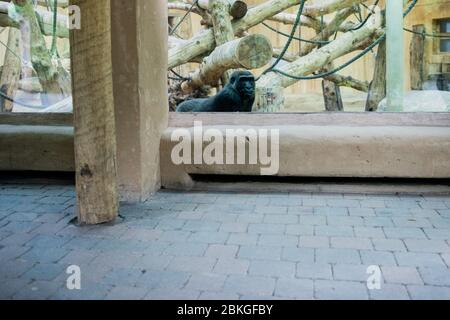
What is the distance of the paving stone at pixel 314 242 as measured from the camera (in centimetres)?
314

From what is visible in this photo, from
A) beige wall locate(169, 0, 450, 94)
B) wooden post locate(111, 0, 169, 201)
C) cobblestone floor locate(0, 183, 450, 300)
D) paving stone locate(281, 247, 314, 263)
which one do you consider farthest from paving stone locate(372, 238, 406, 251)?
beige wall locate(169, 0, 450, 94)

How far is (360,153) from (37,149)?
2.89 meters

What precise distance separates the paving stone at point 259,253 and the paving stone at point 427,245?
2.54 ft

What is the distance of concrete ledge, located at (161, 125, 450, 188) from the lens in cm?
429

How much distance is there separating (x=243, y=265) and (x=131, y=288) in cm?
63

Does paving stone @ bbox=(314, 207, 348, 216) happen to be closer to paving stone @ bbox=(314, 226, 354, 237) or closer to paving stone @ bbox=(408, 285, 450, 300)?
paving stone @ bbox=(314, 226, 354, 237)

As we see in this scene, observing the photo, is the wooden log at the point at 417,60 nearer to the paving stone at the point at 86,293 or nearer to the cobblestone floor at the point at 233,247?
the cobblestone floor at the point at 233,247

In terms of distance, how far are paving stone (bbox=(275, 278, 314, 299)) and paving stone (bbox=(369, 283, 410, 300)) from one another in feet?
0.92

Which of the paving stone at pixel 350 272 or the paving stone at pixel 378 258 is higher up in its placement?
the paving stone at pixel 378 258

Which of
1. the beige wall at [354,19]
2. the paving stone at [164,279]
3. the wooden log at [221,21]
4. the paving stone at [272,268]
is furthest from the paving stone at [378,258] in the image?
the beige wall at [354,19]

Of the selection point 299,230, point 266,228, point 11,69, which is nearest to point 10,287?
point 266,228

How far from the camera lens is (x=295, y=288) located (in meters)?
2.50
